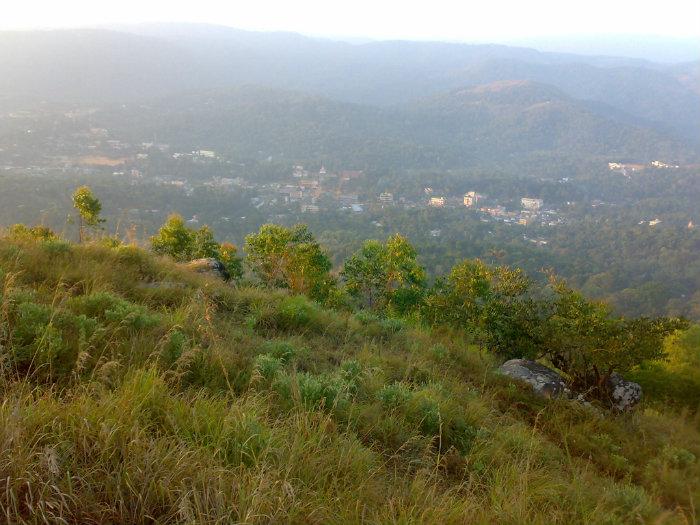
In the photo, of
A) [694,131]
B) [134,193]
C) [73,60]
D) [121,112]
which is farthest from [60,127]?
[694,131]

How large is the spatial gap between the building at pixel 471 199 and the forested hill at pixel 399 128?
2731cm

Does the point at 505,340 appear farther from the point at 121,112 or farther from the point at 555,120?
the point at 555,120

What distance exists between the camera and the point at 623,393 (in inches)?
291

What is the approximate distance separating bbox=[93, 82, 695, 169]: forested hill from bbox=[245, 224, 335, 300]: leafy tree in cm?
9398

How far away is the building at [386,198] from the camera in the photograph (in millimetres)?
84938

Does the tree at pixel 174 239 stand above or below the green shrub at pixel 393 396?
below

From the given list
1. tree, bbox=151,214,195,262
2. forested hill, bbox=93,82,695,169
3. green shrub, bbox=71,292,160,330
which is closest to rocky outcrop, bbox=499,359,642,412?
green shrub, bbox=71,292,160,330

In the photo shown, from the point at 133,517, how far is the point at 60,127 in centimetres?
9842

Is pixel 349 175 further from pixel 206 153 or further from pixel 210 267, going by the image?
pixel 210 267

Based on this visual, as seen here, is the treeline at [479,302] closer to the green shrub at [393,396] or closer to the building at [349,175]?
the green shrub at [393,396]

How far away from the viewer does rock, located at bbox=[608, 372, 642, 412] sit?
716 cm

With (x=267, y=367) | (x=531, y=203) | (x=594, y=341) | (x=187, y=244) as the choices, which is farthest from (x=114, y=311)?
(x=531, y=203)

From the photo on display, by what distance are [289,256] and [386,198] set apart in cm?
7339

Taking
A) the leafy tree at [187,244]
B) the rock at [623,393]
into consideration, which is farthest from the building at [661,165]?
the rock at [623,393]
